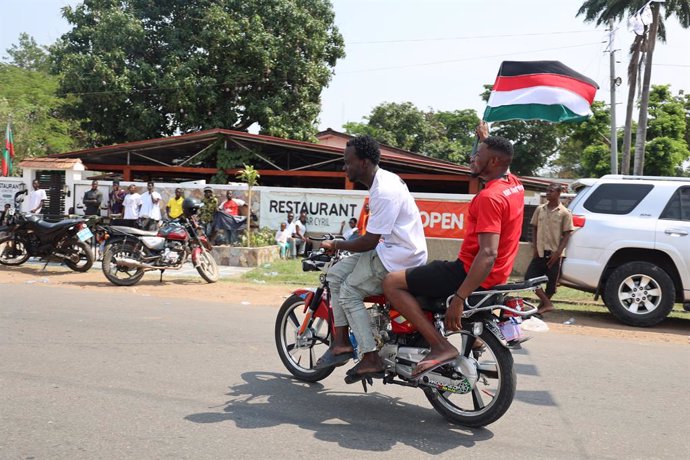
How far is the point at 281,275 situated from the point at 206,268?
191 cm

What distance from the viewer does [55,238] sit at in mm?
11508

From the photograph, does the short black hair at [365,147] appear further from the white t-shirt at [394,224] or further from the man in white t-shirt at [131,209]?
the man in white t-shirt at [131,209]

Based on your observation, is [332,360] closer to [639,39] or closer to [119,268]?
[119,268]

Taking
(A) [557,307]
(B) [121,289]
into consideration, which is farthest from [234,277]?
(A) [557,307]

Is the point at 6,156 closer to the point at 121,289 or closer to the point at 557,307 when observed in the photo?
the point at 121,289

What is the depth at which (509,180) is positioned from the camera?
411cm

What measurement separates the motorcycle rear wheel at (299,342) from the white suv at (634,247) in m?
5.01

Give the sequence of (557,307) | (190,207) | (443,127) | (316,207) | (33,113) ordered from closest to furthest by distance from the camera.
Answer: (557,307)
(190,207)
(316,207)
(33,113)
(443,127)

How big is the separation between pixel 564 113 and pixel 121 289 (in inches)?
301

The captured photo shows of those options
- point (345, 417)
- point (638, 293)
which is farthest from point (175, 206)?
point (345, 417)

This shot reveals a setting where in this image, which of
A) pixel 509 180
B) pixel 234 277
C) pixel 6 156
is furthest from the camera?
pixel 6 156

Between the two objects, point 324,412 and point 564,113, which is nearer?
point 324,412

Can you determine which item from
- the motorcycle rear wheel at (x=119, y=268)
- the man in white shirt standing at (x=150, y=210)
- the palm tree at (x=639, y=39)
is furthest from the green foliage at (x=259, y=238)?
the palm tree at (x=639, y=39)

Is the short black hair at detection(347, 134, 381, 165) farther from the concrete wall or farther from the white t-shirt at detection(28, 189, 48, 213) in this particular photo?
the white t-shirt at detection(28, 189, 48, 213)
